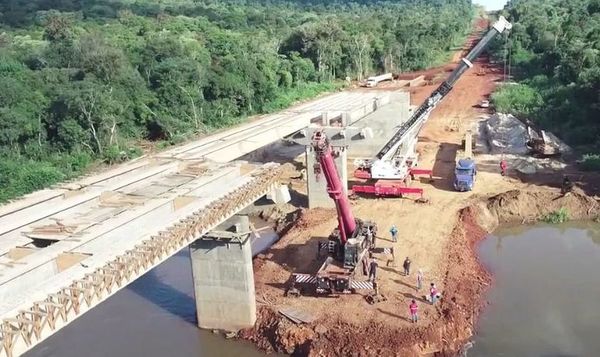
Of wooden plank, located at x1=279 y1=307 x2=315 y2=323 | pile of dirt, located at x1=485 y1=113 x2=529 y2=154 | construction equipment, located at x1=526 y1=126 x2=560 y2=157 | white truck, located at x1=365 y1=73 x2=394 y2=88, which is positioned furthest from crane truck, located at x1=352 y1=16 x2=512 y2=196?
white truck, located at x1=365 y1=73 x2=394 y2=88

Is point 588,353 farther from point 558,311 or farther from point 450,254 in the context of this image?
point 450,254

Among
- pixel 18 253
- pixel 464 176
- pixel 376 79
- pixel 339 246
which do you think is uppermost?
pixel 376 79

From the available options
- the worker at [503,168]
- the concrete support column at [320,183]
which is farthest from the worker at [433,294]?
the worker at [503,168]

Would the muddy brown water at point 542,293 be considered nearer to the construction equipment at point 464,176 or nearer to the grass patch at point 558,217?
the grass patch at point 558,217

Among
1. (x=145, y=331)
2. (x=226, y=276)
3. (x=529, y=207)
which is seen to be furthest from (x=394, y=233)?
(x=145, y=331)

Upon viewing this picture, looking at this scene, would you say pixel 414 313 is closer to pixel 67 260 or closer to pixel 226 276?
pixel 226 276

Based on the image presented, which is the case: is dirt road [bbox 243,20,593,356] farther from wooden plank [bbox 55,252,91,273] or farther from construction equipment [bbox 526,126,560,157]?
wooden plank [bbox 55,252,91,273]

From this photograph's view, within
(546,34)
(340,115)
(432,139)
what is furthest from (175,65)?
(546,34)
